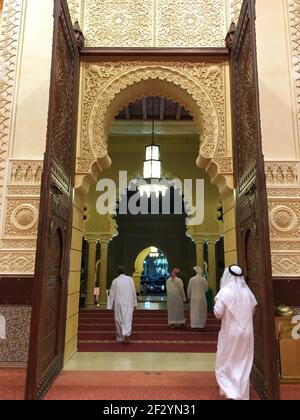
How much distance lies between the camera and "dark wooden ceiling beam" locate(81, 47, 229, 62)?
3.56 metres

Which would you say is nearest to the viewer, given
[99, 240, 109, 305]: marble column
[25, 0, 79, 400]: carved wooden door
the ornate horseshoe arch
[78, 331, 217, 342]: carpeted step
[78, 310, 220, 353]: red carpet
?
[25, 0, 79, 400]: carved wooden door

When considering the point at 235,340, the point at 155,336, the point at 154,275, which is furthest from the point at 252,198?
the point at 154,275

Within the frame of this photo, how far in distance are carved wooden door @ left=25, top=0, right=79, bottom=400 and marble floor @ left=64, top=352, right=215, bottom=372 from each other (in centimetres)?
35

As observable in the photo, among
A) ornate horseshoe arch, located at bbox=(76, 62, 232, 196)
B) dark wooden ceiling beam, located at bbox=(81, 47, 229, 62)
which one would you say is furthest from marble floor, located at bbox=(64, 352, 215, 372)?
dark wooden ceiling beam, located at bbox=(81, 47, 229, 62)

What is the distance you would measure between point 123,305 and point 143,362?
3.41 feet

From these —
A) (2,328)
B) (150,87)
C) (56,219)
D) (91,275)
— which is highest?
(150,87)

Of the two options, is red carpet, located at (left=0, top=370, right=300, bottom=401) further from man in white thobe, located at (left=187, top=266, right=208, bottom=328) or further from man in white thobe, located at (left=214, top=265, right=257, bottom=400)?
man in white thobe, located at (left=187, top=266, right=208, bottom=328)

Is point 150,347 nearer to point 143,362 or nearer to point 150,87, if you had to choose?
point 143,362

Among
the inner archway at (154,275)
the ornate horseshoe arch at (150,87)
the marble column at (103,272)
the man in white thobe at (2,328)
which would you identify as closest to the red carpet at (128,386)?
the man in white thobe at (2,328)

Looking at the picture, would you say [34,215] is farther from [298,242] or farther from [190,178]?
[190,178]

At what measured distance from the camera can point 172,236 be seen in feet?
36.2

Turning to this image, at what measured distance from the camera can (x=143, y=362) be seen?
3365 millimetres

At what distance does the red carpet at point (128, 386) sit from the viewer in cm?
244
